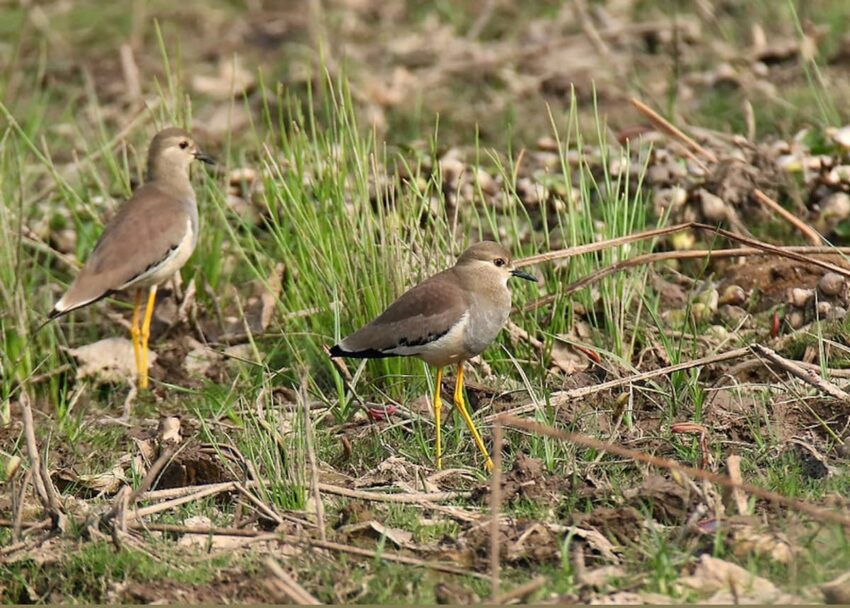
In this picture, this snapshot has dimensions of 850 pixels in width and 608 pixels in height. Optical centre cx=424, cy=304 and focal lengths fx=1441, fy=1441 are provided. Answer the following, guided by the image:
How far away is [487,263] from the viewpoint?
5.20m

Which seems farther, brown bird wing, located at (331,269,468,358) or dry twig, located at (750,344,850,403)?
brown bird wing, located at (331,269,468,358)

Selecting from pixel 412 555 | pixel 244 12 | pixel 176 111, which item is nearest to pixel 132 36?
pixel 244 12

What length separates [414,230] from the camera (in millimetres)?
5750

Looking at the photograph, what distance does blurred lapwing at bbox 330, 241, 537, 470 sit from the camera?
16.2 ft

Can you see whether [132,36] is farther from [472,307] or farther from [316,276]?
[472,307]

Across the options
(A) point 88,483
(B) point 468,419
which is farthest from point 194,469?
(B) point 468,419

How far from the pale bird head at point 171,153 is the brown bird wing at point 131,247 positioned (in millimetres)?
178

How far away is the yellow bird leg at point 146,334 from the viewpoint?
6.42m

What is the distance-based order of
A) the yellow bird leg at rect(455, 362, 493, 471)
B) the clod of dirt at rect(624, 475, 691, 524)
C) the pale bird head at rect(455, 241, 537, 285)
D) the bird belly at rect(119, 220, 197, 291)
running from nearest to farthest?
the clod of dirt at rect(624, 475, 691, 524)
the yellow bird leg at rect(455, 362, 493, 471)
the pale bird head at rect(455, 241, 537, 285)
the bird belly at rect(119, 220, 197, 291)

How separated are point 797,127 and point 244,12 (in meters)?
5.25

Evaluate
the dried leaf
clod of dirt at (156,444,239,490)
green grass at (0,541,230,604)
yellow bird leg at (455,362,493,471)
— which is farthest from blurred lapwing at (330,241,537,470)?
the dried leaf

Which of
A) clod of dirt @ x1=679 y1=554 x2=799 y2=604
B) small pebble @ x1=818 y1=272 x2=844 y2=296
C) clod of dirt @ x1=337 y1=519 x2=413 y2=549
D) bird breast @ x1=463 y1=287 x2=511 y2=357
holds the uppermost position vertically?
bird breast @ x1=463 y1=287 x2=511 y2=357

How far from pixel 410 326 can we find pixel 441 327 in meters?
0.11

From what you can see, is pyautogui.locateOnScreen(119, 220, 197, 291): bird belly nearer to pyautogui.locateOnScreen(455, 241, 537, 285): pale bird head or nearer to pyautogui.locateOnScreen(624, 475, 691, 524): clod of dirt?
pyautogui.locateOnScreen(455, 241, 537, 285): pale bird head
